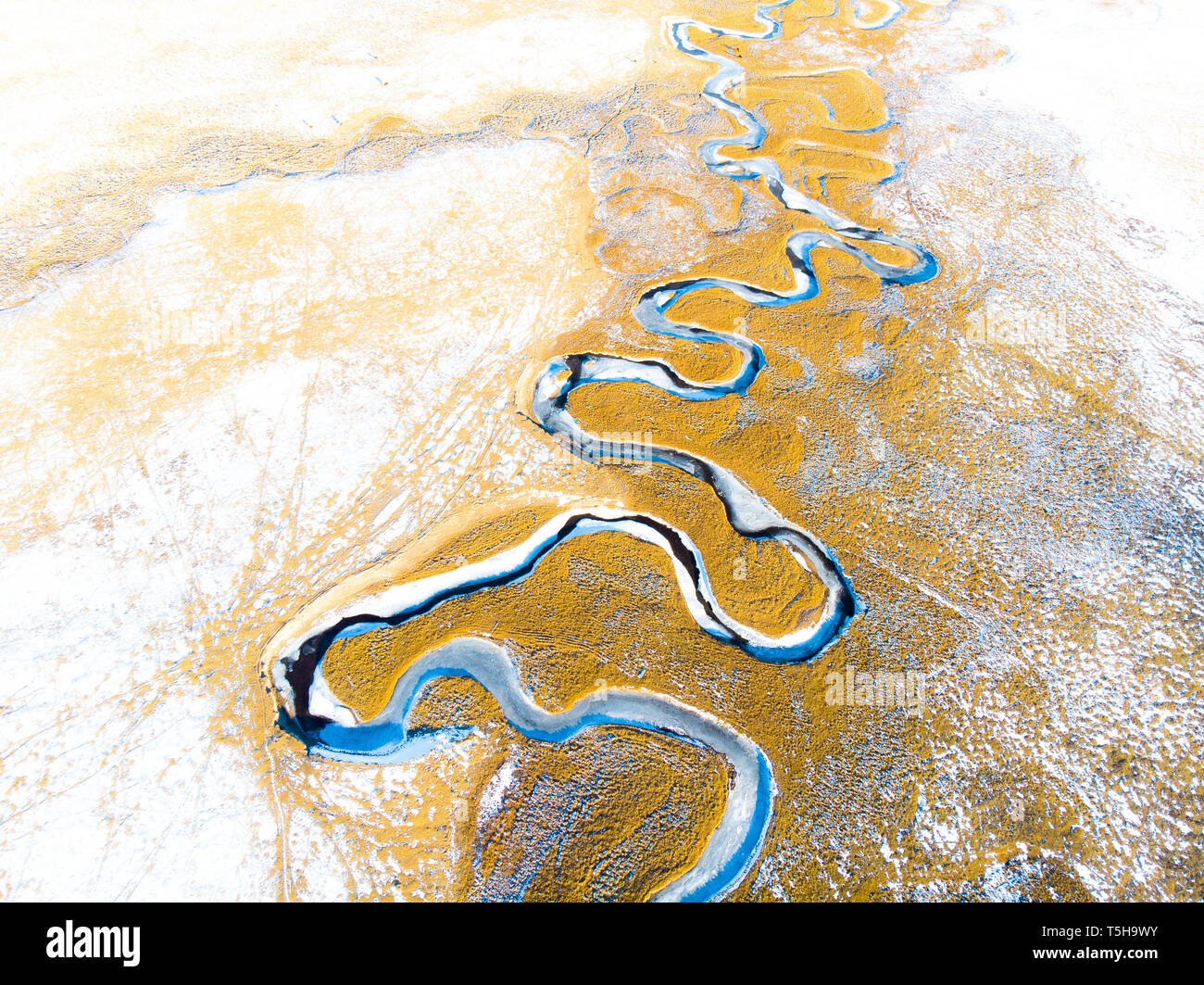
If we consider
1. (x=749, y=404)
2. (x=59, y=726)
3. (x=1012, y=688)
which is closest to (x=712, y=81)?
(x=749, y=404)

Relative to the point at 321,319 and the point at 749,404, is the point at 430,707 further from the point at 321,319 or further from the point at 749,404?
the point at 321,319
